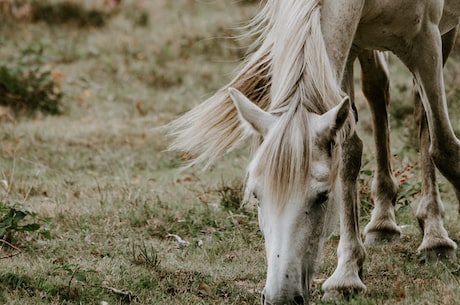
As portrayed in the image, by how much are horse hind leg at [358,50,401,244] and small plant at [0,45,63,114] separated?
4.82 metres

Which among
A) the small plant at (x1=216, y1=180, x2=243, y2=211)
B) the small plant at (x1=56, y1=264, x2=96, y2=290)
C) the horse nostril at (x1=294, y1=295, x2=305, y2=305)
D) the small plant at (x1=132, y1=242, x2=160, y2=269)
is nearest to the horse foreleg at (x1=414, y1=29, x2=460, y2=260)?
the small plant at (x1=216, y1=180, x2=243, y2=211)

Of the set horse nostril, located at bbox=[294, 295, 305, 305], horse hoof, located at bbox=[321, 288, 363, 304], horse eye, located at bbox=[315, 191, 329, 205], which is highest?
horse eye, located at bbox=[315, 191, 329, 205]

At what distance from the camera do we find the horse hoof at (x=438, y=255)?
5250 millimetres

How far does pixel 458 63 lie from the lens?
10648mm

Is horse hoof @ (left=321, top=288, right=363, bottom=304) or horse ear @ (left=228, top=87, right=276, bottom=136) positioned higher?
horse ear @ (left=228, top=87, right=276, bottom=136)

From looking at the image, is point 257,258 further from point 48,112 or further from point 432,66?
point 48,112

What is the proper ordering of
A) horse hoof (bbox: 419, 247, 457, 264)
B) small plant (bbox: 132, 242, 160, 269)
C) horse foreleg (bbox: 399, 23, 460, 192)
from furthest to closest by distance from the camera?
horse hoof (bbox: 419, 247, 457, 264) < small plant (bbox: 132, 242, 160, 269) < horse foreleg (bbox: 399, 23, 460, 192)

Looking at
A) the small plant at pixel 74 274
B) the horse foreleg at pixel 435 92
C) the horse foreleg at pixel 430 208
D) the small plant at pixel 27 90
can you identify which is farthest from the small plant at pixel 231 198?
the small plant at pixel 27 90

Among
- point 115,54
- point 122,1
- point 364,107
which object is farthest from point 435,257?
point 122,1

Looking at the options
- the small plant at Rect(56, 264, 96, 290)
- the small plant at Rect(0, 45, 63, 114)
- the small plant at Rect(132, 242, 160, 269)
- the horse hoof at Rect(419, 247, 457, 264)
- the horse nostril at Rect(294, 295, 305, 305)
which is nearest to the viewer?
the horse nostril at Rect(294, 295, 305, 305)

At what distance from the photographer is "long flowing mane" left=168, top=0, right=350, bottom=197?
3.66m

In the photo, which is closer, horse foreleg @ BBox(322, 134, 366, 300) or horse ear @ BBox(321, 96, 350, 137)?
horse ear @ BBox(321, 96, 350, 137)

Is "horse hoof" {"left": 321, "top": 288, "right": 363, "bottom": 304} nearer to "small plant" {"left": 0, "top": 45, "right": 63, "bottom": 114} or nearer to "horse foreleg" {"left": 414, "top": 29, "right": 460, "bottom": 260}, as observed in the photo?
"horse foreleg" {"left": 414, "top": 29, "right": 460, "bottom": 260}

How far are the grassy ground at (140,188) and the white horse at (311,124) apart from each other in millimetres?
466
